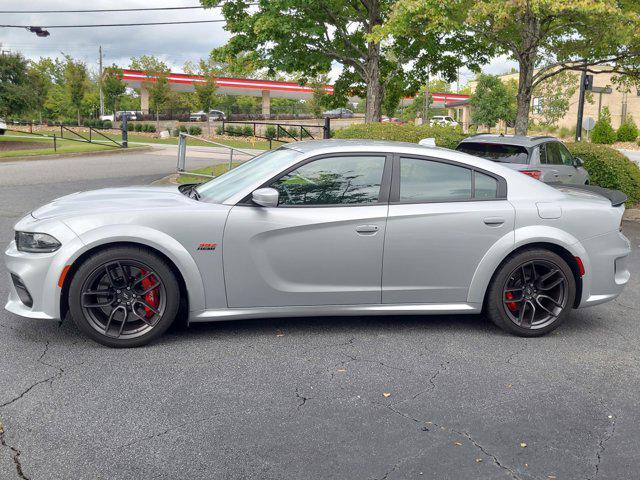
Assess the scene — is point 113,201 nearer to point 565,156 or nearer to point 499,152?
point 499,152

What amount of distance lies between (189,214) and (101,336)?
41.9 inches

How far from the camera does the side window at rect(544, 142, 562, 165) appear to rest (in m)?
10.9

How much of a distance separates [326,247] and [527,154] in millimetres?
6474

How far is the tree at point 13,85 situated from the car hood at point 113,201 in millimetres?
28978

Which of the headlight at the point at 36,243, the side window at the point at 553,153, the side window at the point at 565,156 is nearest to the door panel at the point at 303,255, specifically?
the headlight at the point at 36,243

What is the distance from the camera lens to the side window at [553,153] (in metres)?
10.9

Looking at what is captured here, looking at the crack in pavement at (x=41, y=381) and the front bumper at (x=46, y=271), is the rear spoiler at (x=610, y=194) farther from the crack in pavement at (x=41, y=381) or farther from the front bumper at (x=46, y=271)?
the crack in pavement at (x=41, y=381)

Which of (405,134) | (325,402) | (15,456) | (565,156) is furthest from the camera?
(405,134)

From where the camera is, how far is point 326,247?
16.0 feet

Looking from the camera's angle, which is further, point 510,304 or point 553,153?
point 553,153

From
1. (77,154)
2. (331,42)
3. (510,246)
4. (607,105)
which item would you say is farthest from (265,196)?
(607,105)

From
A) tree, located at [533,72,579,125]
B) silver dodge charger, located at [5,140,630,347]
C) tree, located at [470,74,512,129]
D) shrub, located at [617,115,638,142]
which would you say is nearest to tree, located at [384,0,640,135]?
silver dodge charger, located at [5,140,630,347]

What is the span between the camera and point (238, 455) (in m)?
3.28

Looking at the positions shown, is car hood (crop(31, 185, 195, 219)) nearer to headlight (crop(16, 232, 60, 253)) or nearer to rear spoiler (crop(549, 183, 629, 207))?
headlight (crop(16, 232, 60, 253))
